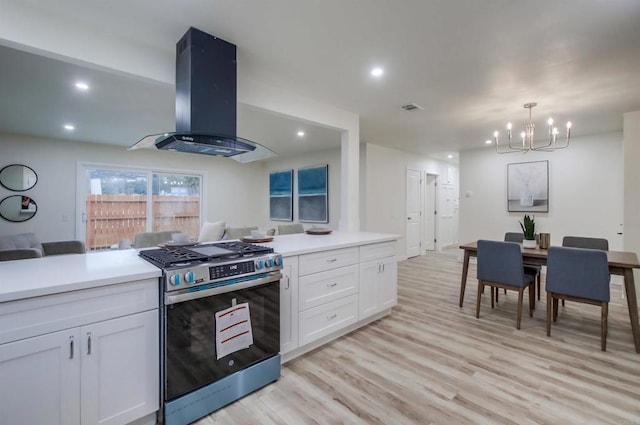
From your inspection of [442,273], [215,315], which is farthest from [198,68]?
[442,273]

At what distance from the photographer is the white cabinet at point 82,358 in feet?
4.16

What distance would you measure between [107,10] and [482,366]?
11.6 ft

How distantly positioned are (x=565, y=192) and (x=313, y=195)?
456 centimetres

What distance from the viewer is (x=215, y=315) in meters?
1.74

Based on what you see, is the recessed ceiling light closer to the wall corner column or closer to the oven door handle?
the wall corner column

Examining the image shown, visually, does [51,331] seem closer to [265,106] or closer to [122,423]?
[122,423]

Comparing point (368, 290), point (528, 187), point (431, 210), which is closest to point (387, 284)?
point (368, 290)

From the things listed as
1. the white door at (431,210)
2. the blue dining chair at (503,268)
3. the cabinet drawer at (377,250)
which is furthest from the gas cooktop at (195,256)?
the white door at (431,210)

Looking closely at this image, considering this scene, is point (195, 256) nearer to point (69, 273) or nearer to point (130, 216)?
point (69, 273)

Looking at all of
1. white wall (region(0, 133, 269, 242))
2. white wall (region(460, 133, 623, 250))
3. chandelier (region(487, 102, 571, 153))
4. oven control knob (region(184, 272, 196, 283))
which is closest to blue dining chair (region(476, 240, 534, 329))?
chandelier (region(487, 102, 571, 153))

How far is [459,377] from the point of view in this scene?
2111mm

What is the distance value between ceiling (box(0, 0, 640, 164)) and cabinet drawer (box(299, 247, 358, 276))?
1560 millimetres

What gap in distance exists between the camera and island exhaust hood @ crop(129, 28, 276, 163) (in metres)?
2.06

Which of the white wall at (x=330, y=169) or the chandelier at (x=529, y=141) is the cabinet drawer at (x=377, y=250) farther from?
the white wall at (x=330, y=169)
